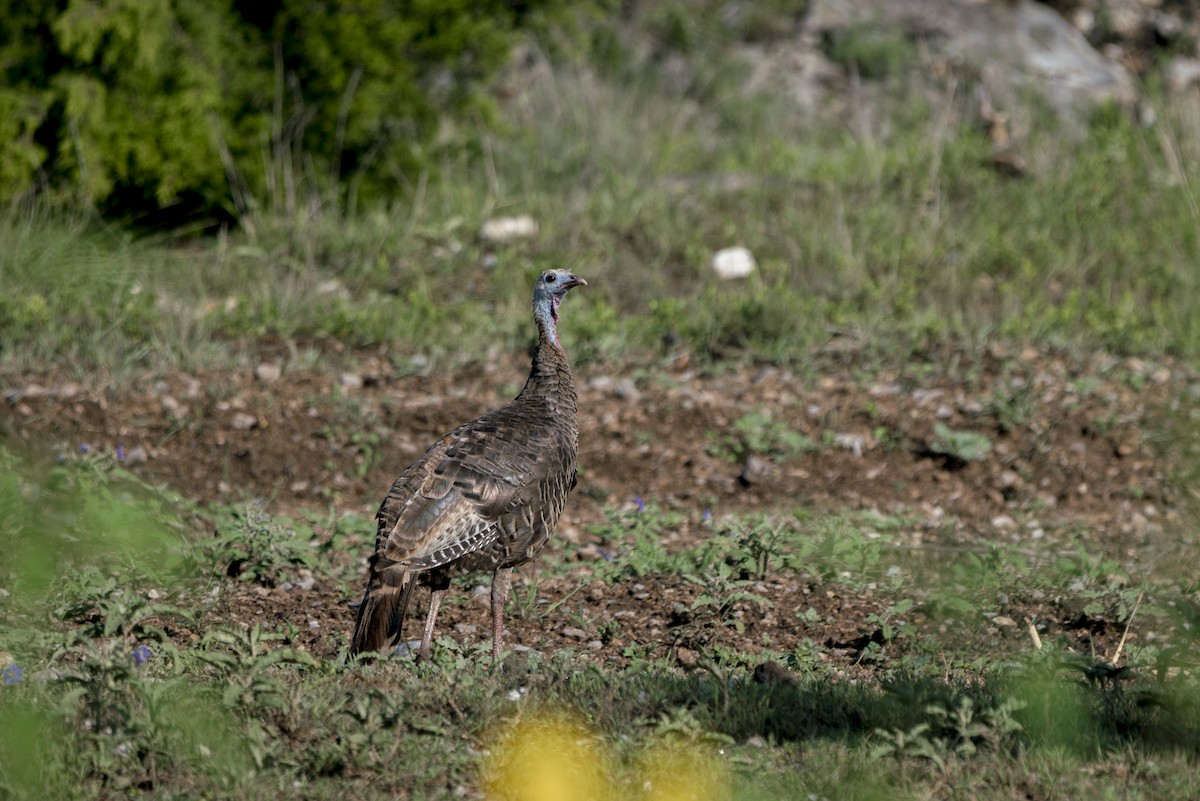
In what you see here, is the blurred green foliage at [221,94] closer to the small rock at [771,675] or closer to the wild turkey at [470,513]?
the wild turkey at [470,513]

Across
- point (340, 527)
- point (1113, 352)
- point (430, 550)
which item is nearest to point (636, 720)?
point (430, 550)

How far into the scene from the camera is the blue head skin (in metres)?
6.14

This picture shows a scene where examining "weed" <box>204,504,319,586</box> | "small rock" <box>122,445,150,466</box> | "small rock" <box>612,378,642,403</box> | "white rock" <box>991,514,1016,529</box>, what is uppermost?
"weed" <box>204,504,319,586</box>

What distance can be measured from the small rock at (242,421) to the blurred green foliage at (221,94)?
2478mm

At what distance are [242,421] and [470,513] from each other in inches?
111

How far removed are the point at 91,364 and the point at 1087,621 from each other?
5.54 metres

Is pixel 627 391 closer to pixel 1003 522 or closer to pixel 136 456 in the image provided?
pixel 1003 522

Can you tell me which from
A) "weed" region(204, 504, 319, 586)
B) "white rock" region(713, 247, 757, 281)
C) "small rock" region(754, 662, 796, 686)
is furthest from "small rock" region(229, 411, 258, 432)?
"small rock" region(754, 662, 796, 686)

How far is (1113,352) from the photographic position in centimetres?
862

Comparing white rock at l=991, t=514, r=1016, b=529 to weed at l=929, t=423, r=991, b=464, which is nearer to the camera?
white rock at l=991, t=514, r=1016, b=529

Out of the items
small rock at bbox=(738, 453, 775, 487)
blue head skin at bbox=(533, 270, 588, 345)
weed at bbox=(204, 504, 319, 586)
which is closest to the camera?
weed at bbox=(204, 504, 319, 586)

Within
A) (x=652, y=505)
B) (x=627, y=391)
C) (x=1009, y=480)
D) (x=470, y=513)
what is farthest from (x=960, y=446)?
(x=470, y=513)

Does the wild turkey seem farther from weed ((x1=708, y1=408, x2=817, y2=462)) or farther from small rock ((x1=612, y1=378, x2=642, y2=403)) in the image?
small rock ((x1=612, y1=378, x2=642, y2=403))

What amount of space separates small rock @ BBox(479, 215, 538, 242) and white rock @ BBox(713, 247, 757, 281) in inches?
51.9
